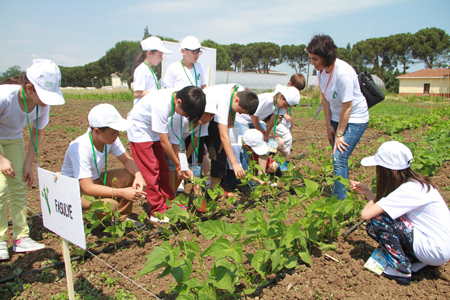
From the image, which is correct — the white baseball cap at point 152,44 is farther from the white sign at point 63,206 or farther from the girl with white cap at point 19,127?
the white sign at point 63,206

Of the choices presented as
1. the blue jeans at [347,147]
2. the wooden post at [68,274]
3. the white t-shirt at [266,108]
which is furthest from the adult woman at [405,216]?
the white t-shirt at [266,108]

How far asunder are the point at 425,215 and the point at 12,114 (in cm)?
273

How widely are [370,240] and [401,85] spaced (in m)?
43.0

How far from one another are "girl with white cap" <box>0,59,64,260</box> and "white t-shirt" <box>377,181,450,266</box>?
2.10 meters

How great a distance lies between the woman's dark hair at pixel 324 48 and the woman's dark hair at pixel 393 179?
117 cm

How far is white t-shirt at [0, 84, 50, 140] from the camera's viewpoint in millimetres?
2170

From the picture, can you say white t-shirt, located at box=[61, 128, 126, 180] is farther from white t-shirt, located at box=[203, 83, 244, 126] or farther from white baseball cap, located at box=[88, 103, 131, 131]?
white t-shirt, located at box=[203, 83, 244, 126]

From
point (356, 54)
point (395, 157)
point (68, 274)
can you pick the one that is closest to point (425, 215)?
Result: point (395, 157)

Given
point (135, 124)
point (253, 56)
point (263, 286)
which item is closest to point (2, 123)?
point (135, 124)

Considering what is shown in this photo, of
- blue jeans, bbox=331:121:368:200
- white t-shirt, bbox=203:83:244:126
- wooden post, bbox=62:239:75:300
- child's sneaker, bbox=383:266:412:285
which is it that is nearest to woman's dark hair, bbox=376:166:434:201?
child's sneaker, bbox=383:266:412:285

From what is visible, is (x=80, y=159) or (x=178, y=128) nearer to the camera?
(x=80, y=159)

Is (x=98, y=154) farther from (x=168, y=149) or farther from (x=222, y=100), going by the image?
(x=222, y=100)

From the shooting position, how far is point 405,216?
211 cm

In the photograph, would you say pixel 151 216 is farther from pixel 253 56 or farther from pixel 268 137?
pixel 253 56
